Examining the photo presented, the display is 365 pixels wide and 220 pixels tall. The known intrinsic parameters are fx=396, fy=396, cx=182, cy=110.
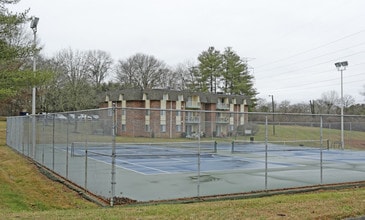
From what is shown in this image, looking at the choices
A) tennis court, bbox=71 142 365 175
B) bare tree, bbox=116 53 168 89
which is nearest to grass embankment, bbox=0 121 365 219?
tennis court, bbox=71 142 365 175

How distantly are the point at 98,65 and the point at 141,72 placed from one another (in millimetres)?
8363

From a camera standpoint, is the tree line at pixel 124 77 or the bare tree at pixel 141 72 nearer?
the tree line at pixel 124 77

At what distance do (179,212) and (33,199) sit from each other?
5710 millimetres

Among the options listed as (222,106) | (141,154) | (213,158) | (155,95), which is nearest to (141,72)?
(222,106)

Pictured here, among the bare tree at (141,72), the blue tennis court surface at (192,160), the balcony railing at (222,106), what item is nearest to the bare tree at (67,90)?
the bare tree at (141,72)

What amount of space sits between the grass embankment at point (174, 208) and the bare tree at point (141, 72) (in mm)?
63608

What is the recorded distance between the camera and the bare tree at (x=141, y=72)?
7644cm

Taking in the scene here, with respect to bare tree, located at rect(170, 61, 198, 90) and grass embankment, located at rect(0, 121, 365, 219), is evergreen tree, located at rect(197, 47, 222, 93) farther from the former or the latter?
grass embankment, located at rect(0, 121, 365, 219)

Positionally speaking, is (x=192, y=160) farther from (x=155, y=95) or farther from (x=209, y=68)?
(x=209, y=68)

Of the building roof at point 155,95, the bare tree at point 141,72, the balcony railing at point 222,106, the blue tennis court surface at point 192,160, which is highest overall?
the bare tree at point 141,72

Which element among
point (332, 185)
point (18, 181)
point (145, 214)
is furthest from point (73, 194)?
point (332, 185)

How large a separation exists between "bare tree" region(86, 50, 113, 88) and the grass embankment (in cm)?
6229

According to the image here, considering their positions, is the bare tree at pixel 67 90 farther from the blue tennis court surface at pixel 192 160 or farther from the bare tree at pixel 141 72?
the blue tennis court surface at pixel 192 160

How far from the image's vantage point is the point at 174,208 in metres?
8.38
